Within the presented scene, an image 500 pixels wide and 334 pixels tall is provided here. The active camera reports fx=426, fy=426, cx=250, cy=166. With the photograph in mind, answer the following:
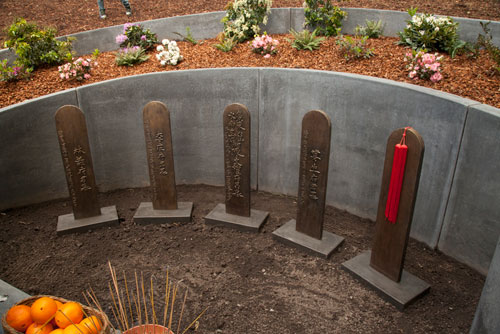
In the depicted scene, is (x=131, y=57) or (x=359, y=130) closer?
(x=359, y=130)

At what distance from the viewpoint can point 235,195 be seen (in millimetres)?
4832

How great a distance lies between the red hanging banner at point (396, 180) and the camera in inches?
133

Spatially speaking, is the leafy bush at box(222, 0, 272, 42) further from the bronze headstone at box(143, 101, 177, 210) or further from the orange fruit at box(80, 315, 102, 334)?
the orange fruit at box(80, 315, 102, 334)

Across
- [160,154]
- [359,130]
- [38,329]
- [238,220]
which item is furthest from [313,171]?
[38,329]

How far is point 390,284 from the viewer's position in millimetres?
3830

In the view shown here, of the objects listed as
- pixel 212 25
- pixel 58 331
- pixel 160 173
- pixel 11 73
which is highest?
pixel 212 25

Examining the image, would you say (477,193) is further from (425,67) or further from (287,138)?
(287,138)

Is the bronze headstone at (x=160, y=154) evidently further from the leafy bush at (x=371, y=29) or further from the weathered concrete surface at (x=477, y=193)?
the leafy bush at (x=371, y=29)

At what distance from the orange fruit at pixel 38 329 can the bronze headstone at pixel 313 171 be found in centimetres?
263

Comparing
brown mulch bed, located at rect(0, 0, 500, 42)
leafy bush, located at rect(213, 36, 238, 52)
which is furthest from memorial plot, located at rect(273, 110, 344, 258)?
brown mulch bed, located at rect(0, 0, 500, 42)

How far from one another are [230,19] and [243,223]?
3702mm

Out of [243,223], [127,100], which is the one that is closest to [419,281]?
[243,223]

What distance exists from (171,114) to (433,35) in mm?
3580

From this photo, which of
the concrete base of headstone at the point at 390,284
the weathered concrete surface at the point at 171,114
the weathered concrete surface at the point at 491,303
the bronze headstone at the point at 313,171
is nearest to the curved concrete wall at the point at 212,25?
the weathered concrete surface at the point at 171,114
